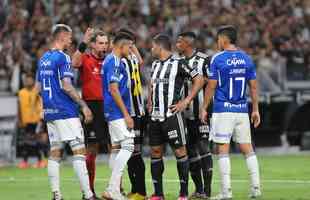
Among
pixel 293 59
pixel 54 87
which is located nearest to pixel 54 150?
pixel 54 87

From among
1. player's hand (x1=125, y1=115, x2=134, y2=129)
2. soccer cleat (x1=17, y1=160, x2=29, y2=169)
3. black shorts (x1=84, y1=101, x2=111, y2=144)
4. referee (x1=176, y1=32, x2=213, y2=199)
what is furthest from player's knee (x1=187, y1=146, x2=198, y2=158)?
soccer cleat (x1=17, y1=160, x2=29, y2=169)

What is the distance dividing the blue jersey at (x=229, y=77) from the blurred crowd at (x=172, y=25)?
37.1ft

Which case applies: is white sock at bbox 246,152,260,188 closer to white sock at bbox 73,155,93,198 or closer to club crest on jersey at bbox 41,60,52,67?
white sock at bbox 73,155,93,198

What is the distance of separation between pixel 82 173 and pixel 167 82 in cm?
176

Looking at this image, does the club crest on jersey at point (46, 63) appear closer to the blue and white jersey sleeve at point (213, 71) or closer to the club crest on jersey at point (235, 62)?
the blue and white jersey sleeve at point (213, 71)

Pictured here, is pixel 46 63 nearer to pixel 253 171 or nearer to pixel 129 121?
pixel 129 121

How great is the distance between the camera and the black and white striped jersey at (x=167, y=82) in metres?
14.1

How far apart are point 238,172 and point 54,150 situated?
19.7ft

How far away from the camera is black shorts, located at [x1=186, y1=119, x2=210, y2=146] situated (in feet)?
49.3

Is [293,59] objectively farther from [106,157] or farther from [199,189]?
[199,189]

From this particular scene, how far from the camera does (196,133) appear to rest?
15.1 meters

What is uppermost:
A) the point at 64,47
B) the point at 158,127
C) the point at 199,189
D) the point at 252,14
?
the point at 252,14

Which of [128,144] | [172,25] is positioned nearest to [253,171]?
Answer: [128,144]

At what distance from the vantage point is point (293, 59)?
2861cm
